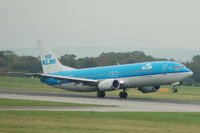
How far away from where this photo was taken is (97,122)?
101 feet

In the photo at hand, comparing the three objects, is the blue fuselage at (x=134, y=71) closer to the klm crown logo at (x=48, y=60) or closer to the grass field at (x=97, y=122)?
the klm crown logo at (x=48, y=60)

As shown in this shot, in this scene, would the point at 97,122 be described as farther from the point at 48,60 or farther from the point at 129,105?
the point at 48,60

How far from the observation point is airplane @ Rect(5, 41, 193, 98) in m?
55.6

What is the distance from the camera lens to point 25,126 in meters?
27.8

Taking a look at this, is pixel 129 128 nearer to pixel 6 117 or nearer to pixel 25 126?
pixel 25 126

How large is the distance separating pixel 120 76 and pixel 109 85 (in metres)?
1.76

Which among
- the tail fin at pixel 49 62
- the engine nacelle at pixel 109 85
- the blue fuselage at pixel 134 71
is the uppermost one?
the tail fin at pixel 49 62

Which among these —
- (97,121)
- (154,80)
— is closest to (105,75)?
(154,80)

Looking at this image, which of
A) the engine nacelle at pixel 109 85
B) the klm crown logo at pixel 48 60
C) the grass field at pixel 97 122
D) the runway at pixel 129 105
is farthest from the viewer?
the klm crown logo at pixel 48 60

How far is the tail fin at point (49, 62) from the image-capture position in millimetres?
66250

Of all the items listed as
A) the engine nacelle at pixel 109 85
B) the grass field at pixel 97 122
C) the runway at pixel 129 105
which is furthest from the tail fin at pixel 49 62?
the grass field at pixel 97 122

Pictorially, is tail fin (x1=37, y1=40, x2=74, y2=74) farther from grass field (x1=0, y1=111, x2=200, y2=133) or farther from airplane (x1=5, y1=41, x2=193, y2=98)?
grass field (x1=0, y1=111, x2=200, y2=133)

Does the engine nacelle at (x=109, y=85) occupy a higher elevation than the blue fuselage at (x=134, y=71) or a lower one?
lower

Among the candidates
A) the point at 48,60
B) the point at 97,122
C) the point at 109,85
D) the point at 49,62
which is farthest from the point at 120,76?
the point at 97,122
